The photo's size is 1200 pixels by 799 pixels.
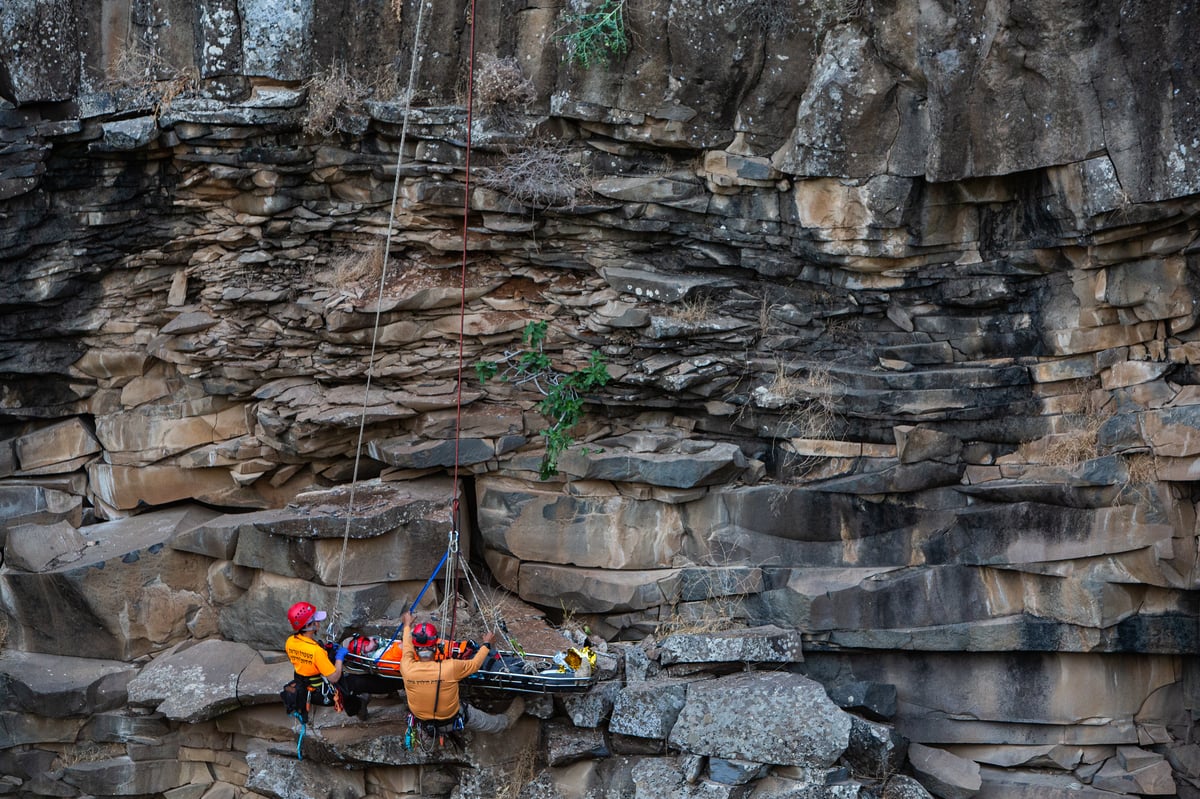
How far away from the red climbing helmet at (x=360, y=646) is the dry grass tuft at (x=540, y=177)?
13.0 feet

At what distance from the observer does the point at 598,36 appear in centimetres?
987

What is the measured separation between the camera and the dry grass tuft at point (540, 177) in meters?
9.98

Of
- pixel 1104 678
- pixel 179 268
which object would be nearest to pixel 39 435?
pixel 179 268

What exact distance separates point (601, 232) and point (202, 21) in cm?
395

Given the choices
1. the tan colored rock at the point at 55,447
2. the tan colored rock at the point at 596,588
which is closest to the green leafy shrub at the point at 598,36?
the tan colored rock at the point at 596,588

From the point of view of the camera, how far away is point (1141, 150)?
28.1 ft

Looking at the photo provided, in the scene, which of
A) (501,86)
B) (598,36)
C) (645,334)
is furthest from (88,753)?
(598,36)

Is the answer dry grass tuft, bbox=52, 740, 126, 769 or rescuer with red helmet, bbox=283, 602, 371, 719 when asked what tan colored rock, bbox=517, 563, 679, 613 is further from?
dry grass tuft, bbox=52, 740, 126, 769

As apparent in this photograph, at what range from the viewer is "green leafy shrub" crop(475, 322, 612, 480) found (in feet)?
33.1

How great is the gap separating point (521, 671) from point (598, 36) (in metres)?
5.33

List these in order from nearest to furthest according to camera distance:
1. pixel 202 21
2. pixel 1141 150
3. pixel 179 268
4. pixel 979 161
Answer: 1. pixel 1141 150
2. pixel 979 161
3. pixel 202 21
4. pixel 179 268

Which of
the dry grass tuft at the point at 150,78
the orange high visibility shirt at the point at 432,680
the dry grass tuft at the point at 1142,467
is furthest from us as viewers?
the dry grass tuft at the point at 150,78

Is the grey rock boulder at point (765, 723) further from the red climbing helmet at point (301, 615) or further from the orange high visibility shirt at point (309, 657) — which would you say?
the red climbing helmet at point (301, 615)

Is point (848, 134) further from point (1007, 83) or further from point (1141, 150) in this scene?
point (1141, 150)
